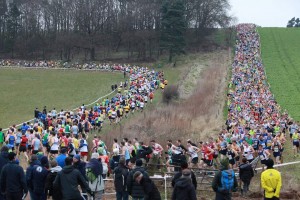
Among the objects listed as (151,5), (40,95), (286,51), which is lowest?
(40,95)

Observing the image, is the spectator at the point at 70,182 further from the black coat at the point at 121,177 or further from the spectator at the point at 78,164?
the black coat at the point at 121,177

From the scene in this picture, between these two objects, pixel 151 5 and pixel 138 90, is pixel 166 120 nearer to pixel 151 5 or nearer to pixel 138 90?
pixel 138 90

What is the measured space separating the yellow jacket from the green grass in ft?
85.3

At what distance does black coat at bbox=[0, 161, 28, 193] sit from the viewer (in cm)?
1066

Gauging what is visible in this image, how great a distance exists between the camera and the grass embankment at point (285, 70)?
858 inches

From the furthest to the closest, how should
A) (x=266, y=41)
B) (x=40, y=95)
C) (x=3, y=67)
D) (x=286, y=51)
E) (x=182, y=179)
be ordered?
(x=266, y=41) → (x=286, y=51) → (x=3, y=67) → (x=40, y=95) → (x=182, y=179)

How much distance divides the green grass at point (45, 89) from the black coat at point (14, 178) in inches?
942

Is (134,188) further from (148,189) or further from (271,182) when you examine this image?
(271,182)

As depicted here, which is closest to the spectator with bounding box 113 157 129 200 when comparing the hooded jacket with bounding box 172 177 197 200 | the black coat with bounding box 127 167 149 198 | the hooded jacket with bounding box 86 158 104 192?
the hooded jacket with bounding box 86 158 104 192

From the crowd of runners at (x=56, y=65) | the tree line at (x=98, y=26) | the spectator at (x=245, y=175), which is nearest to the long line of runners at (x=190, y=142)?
the spectator at (x=245, y=175)

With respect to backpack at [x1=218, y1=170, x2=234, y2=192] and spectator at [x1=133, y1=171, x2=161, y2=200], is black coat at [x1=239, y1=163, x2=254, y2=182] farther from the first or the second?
spectator at [x1=133, y1=171, x2=161, y2=200]

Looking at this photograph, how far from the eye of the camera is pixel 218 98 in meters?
44.5

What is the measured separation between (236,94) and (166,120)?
12.5 metres

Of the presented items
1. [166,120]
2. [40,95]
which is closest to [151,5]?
[40,95]
